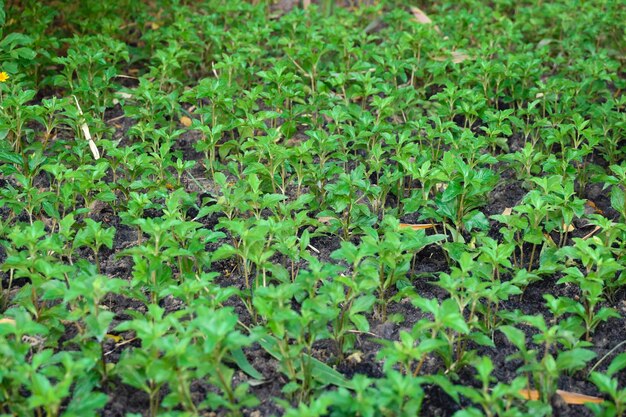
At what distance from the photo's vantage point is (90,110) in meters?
4.77

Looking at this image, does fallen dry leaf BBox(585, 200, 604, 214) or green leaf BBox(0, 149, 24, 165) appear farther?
fallen dry leaf BBox(585, 200, 604, 214)

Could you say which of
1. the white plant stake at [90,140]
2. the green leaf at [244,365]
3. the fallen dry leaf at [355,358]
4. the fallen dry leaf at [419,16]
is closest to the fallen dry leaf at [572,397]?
the fallen dry leaf at [355,358]

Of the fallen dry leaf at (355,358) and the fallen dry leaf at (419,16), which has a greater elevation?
the fallen dry leaf at (419,16)

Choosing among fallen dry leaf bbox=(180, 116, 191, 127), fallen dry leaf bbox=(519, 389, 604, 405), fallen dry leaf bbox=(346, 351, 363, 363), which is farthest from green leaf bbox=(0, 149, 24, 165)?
fallen dry leaf bbox=(519, 389, 604, 405)

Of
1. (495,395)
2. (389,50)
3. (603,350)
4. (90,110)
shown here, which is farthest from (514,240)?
(90,110)

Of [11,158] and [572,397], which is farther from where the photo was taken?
[11,158]

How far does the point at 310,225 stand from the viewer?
12.7 ft

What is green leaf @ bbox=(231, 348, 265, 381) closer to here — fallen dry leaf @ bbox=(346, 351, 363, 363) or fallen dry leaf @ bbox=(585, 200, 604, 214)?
fallen dry leaf @ bbox=(346, 351, 363, 363)

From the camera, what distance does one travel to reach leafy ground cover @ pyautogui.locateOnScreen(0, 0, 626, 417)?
277cm

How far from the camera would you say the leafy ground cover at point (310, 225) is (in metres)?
2.77

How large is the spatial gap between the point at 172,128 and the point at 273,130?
0.78m

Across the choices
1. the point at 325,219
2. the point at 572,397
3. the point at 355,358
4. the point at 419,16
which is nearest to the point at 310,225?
the point at 325,219

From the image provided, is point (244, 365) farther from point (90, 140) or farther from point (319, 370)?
point (90, 140)

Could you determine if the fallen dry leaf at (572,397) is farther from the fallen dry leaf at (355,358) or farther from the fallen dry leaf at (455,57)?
the fallen dry leaf at (455,57)
